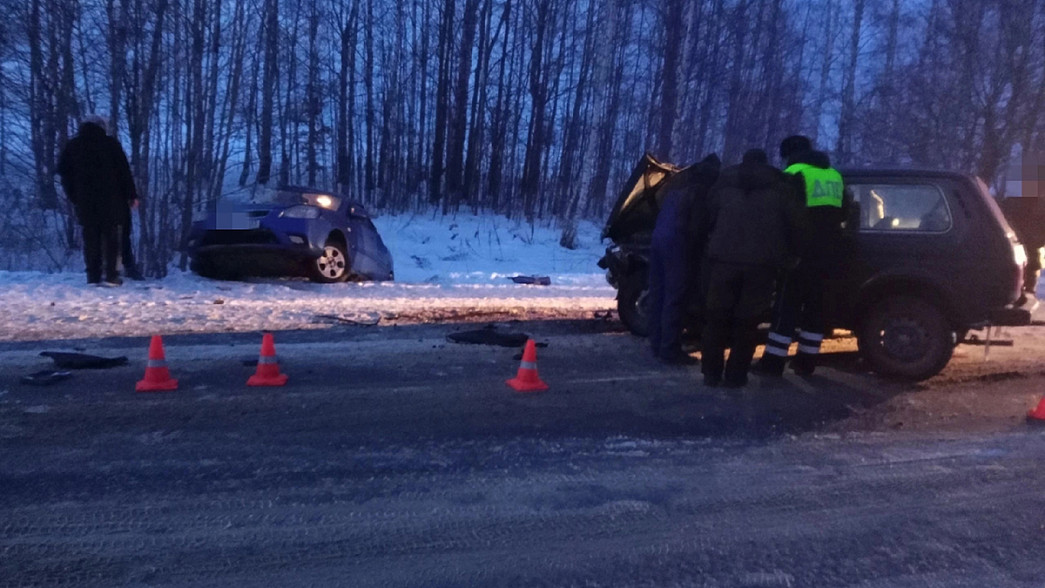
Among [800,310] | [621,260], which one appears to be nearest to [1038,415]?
[800,310]

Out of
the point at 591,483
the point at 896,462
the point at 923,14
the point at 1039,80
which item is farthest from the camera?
the point at 923,14

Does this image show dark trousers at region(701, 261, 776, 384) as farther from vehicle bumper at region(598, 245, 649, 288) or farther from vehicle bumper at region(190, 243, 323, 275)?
vehicle bumper at region(190, 243, 323, 275)

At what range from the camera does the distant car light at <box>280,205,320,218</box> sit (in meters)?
11.3

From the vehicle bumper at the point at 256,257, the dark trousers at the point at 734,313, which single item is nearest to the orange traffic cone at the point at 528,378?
the dark trousers at the point at 734,313

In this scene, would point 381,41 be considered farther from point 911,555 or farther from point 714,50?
point 911,555

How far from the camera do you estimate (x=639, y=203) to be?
880 centimetres

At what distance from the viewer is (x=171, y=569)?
3283mm

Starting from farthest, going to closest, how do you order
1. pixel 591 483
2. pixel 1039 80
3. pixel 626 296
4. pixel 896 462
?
pixel 1039 80 < pixel 626 296 < pixel 896 462 < pixel 591 483

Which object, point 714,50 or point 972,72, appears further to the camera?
point 714,50

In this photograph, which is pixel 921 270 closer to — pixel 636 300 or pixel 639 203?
pixel 636 300

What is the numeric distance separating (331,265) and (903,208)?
802 cm

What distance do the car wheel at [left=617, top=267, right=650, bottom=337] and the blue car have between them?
495 cm

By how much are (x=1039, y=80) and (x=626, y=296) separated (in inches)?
835

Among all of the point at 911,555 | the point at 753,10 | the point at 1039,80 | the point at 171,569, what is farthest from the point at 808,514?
the point at 753,10
